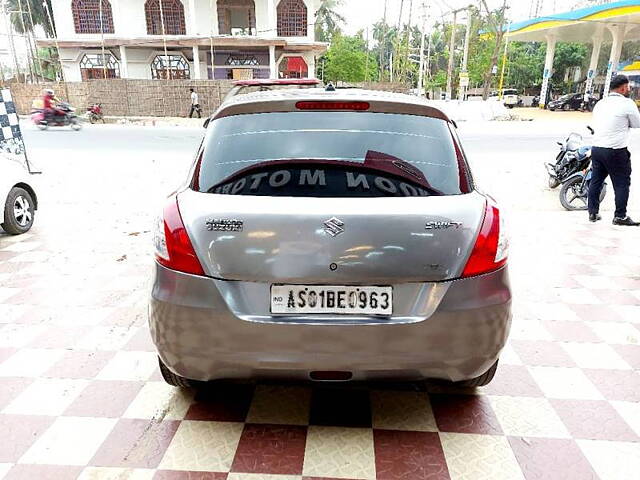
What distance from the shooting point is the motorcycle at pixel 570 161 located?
7910 millimetres

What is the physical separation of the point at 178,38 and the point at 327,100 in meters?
31.8

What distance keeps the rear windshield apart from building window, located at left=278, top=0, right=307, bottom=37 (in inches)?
1326

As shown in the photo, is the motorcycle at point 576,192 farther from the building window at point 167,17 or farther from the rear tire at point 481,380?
the building window at point 167,17

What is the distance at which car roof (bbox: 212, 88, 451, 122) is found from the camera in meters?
2.59

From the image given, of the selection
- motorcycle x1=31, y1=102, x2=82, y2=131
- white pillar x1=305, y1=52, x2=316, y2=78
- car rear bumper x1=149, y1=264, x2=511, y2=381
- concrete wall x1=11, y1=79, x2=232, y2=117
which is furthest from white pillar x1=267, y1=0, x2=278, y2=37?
→ car rear bumper x1=149, y1=264, x2=511, y2=381

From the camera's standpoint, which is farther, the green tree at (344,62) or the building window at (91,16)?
the green tree at (344,62)

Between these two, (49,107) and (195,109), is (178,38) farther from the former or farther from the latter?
(49,107)

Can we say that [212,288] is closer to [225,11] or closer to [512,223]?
[512,223]

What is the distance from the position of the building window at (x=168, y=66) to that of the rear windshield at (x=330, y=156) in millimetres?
34360

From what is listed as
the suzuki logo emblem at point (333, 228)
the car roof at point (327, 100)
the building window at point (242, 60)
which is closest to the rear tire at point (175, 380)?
the suzuki logo emblem at point (333, 228)

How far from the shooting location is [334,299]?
2145 millimetres

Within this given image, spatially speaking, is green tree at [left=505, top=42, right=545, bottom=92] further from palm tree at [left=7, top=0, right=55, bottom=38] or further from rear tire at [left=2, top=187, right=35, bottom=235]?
rear tire at [left=2, top=187, right=35, bottom=235]

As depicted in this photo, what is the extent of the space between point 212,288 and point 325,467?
37.6 inches

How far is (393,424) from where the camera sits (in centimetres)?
260
